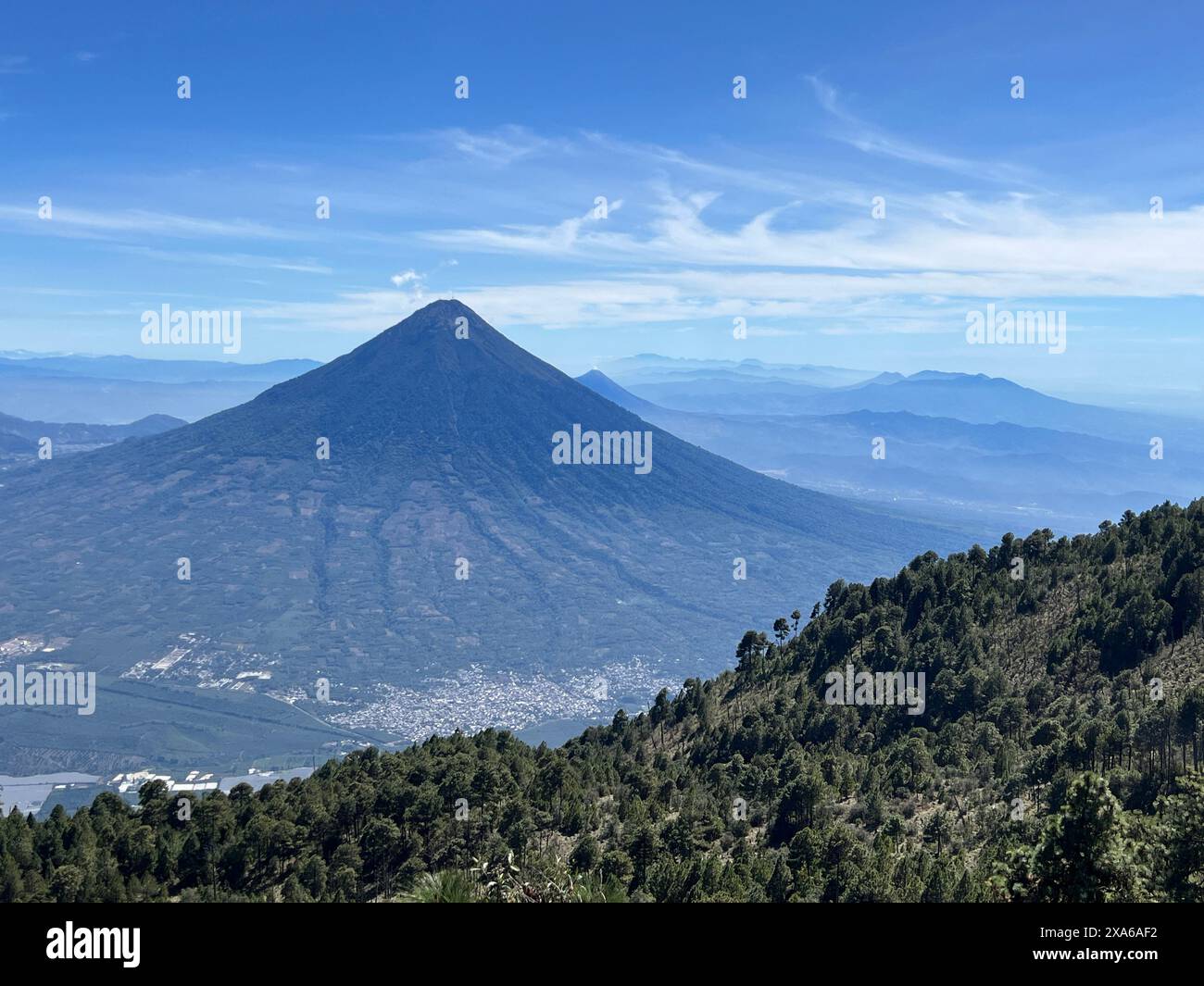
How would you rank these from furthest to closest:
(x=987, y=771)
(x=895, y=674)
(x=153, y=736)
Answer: (x=153, y=736) → (x=895, y=674) → (x=987, y=771)

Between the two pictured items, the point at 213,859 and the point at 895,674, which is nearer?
the point at 213,859
